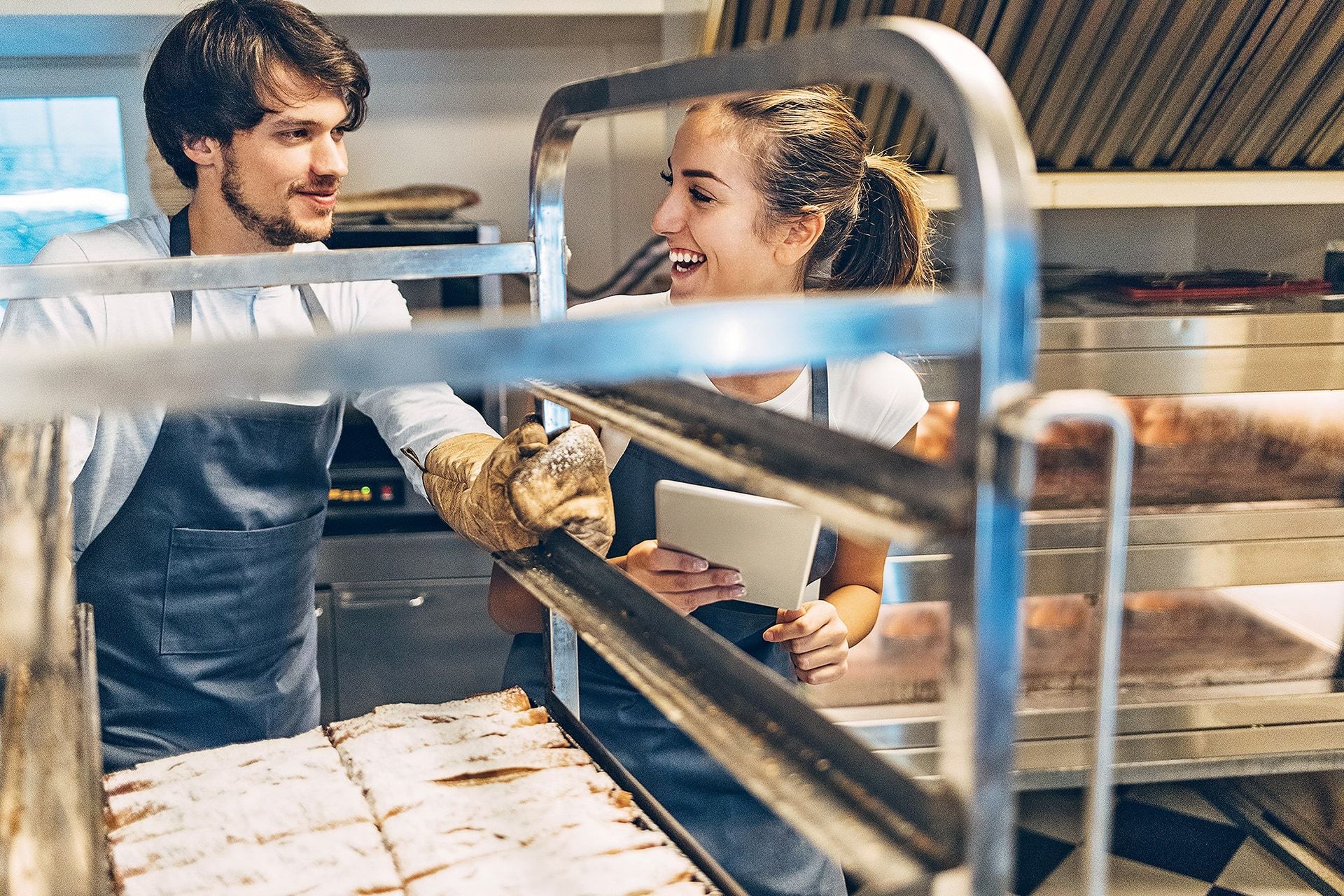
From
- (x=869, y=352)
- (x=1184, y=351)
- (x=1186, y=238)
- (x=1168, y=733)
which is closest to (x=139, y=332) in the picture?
(x=869, y=352)

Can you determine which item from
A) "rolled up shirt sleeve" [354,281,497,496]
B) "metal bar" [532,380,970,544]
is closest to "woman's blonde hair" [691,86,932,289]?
"rolled up shirt sleeve" [354,281,497,496]

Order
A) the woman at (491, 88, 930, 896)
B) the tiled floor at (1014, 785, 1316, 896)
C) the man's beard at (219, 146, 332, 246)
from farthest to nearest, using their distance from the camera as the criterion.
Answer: the tiled floor at (1014, 785, 1316, 896)
the man's beard at (219, 146, 332, 246)
the woman at (491, 88, 930, 896)

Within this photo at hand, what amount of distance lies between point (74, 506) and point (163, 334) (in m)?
0.29

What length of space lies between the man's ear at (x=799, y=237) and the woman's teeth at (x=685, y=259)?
0.13 m

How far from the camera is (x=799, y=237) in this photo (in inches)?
71.9

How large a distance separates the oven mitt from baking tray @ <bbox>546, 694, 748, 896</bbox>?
22 cm

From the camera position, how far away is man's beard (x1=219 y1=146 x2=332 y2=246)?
1.80 meters

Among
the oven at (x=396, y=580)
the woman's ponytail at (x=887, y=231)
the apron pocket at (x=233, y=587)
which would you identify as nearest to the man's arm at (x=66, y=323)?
the apron pocket at (x=233, y=587)

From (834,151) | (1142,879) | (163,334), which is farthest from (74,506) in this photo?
(1142,879)

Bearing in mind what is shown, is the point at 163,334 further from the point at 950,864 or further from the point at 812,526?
the point at 950,864

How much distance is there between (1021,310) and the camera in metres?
0.61

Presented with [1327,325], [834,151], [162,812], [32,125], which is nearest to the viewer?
[162,812]

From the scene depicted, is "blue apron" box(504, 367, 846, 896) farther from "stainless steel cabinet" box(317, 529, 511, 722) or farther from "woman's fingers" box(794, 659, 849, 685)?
"stainless steel cabinet" box(317, 529, 511, 722)

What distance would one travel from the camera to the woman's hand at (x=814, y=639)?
1.57 meters
